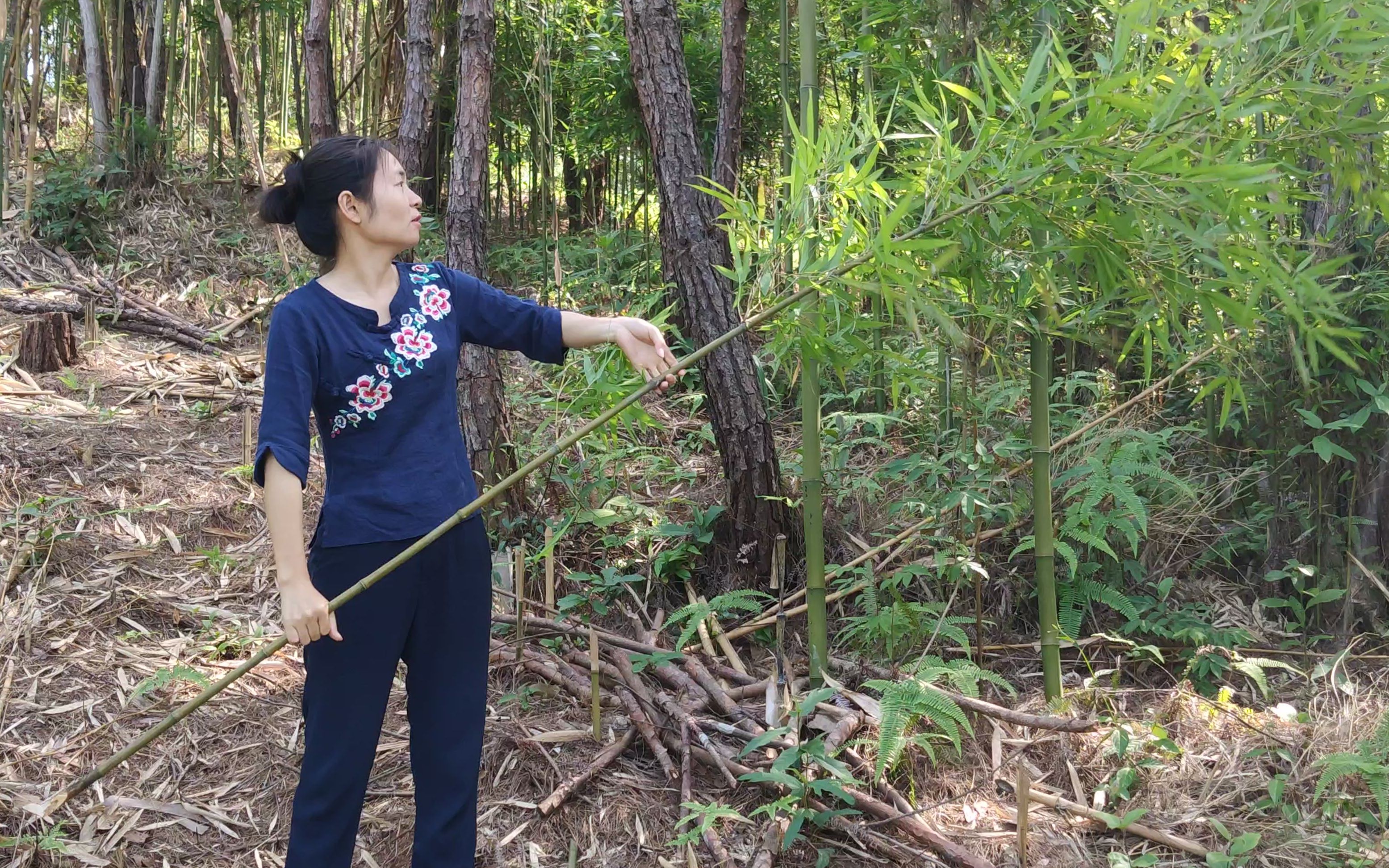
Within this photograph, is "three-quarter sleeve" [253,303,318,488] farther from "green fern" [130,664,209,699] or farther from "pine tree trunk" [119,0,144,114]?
"pine tree trunk" [119,0,144,114]

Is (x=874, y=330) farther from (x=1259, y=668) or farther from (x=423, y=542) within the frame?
(x=423, y=542)

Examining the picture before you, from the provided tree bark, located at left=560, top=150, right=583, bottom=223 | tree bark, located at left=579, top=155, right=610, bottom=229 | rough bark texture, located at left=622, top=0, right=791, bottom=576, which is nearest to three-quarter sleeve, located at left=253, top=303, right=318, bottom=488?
rough bark texture, located at left=622, top=0, right=791, bottom=576

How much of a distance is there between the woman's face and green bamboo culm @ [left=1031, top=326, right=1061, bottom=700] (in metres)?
1.36

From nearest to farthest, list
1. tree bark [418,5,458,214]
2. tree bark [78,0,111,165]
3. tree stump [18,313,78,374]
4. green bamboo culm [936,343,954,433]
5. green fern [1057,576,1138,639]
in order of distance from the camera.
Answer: green fern [1057,576,1138,639] → green bamboo culm [936,343,954,433] → tree stump [18,313,78,374] → tree bark [418,5,458,214] → tree bark [78,0,111,165]

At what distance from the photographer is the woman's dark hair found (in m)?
1.74

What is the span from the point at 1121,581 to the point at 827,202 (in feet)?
5.30

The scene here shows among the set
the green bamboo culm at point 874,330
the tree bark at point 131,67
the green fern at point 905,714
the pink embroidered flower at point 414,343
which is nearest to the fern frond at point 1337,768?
the green fern at point 905,714

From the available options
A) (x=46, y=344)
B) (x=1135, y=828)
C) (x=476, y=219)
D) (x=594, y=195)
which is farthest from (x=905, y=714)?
(x=594, y=195)

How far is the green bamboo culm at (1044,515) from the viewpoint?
94.7 inches

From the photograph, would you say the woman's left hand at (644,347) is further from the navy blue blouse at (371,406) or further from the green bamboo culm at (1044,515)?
the green bamboo culm at (1044,515)

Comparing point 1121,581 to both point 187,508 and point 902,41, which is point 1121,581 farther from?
point 187,508

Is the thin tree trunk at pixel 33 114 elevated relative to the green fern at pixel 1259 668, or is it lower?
elevated

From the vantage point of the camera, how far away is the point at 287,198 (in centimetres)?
179

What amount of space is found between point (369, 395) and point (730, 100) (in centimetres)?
321
